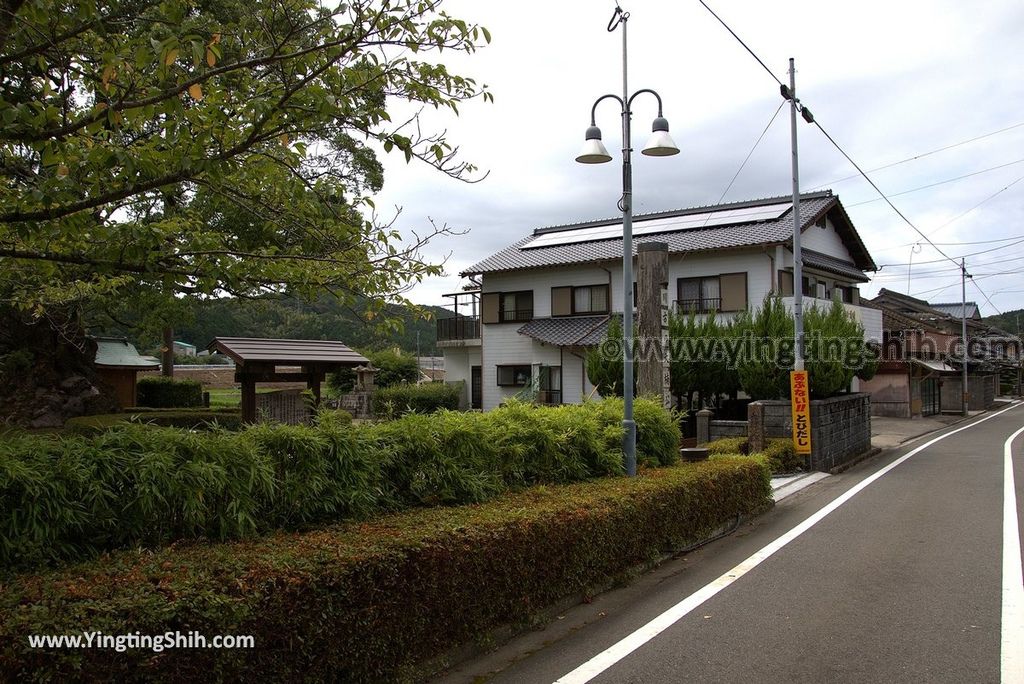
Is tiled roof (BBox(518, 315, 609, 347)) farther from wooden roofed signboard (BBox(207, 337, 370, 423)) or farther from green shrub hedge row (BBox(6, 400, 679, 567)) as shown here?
green shrub hedge row (BBox(6, 400, 679, 567))

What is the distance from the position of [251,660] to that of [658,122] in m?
7.65

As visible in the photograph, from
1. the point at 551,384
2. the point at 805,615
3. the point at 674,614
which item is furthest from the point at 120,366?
the point at 805,615

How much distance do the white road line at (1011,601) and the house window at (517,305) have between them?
20.9 metres

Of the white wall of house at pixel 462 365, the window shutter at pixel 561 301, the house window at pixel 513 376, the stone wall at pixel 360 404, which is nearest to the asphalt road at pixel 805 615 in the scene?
the window shutter at pixel 561 301

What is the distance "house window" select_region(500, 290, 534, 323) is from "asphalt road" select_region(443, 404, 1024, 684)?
2080 centimetres

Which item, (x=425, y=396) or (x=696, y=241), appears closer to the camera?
(x=696, y=241)

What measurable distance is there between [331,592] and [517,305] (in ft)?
88.8

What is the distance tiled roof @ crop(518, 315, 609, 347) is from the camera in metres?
27.0

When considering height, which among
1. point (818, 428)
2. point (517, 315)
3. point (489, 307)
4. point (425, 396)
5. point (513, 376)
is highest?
point (489, 307)

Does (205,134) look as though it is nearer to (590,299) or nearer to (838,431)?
(838,431)

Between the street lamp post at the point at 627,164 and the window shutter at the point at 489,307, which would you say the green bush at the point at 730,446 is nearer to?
the street lamp post at the point at 627,164

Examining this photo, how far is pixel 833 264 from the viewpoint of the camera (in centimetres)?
2686

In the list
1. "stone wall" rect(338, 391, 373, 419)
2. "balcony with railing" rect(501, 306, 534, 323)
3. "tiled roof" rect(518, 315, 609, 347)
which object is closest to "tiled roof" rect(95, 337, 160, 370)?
"stone wall" rect(338, 391, 373, 419)

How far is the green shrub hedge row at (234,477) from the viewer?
3.81m
